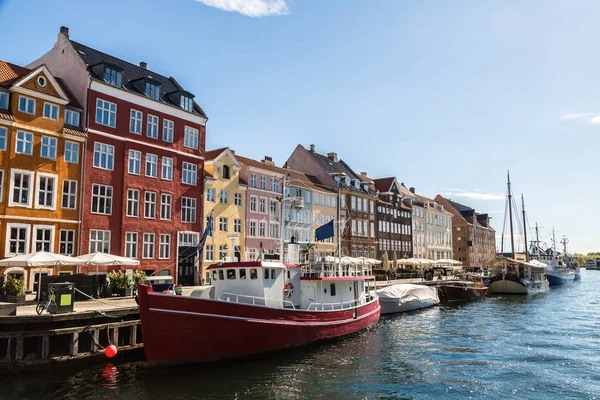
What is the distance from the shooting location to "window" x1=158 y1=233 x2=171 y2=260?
3534 centimetres

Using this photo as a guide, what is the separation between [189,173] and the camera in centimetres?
3850

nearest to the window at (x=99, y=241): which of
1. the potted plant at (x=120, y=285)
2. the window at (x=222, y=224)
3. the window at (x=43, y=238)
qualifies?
the window at (x=43, y=238)

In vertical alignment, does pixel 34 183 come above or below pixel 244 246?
above

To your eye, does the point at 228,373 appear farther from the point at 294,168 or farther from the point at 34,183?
the point at 294,168

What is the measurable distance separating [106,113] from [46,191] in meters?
7.02

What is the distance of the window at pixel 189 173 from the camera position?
38062 millimetres

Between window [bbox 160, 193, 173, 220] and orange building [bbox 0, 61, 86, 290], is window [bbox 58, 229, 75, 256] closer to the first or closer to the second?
orange building [bbox 0, 61, 86, 290]

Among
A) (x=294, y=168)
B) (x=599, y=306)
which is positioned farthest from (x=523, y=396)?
(x=294, y=168)

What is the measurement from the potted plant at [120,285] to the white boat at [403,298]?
20020 mm

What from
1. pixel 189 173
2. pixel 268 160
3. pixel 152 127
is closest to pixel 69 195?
pixel 152 127

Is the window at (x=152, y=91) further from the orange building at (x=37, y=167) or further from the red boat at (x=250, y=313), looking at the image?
the red boat at (x=250, y=313)

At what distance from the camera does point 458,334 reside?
93.8ft

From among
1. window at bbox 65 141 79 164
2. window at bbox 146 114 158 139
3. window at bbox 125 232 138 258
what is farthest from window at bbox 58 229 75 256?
window at bbox 146 114 158 139

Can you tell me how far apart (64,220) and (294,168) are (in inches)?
1481
